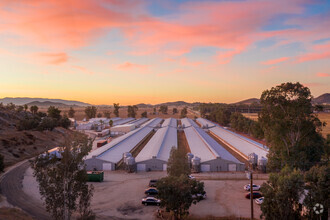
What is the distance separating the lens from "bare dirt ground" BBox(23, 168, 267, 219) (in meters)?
31.8

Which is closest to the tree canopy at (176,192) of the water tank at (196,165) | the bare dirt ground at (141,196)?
the bare dirt ground at (141,196)

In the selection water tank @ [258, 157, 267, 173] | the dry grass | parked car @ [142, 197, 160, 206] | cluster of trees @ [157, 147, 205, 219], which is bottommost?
parked car @ [142, 197, 160, 206]

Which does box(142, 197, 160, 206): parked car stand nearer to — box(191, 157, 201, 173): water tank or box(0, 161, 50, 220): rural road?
box(0, 161, 50, 220): rural road

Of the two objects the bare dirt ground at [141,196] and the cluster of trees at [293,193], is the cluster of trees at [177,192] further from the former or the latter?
the cluster of trees at [293,193]

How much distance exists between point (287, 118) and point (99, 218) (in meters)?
28.4

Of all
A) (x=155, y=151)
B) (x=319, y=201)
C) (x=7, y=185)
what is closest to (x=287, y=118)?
(x=319, y=201)

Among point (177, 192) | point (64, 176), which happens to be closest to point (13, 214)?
point (64, 176)

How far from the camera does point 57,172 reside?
2139 cm

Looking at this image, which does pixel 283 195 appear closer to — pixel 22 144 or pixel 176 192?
pixel 176 192

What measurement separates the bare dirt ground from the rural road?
3.57 ft

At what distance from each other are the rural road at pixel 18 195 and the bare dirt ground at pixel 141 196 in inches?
42.9

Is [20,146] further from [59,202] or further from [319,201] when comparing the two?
[319,201]

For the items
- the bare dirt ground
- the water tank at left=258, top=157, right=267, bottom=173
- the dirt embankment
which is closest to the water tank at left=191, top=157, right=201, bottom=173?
the bare dirt ground

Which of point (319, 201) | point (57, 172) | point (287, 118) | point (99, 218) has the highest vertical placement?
point (287, 118)
